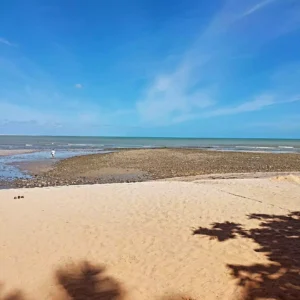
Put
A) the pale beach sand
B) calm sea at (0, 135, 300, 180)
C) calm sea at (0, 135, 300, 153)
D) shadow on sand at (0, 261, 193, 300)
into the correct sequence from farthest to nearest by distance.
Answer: calm sea at (0, 135, 300, 153) → calm sea at (0, 135, 300, 180) → the pale beach sand → shadow on sand at (0, 261, 193, 300)

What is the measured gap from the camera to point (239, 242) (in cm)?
587

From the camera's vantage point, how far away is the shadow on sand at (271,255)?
13.5ft

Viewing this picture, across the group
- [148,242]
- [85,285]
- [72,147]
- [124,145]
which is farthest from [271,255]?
[124,145]

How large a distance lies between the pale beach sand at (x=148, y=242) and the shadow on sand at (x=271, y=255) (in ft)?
0.07

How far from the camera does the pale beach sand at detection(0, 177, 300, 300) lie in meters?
4.34

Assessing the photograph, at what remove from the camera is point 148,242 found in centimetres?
596

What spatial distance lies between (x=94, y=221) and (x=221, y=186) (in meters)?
6.24

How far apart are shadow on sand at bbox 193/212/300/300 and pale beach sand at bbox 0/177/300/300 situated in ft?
0.07

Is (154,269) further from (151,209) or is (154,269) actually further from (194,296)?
(151,209)

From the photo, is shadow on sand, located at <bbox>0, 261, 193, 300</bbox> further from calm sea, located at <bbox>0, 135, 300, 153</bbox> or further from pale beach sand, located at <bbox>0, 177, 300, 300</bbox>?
calm sea, located at <bbox>0, 135, 300, 153</bbox>

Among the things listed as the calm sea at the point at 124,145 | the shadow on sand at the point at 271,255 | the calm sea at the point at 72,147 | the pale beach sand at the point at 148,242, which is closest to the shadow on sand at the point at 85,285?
the pale beach sand at the point at 148,242

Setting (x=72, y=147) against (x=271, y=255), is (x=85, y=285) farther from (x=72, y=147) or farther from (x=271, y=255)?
(x=72, y=147)

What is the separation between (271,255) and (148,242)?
233 centimetres

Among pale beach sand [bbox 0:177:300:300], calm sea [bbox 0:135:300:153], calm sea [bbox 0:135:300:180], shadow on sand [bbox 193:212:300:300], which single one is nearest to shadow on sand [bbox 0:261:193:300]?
pale beach sand [bbox 0:177:300:300]
